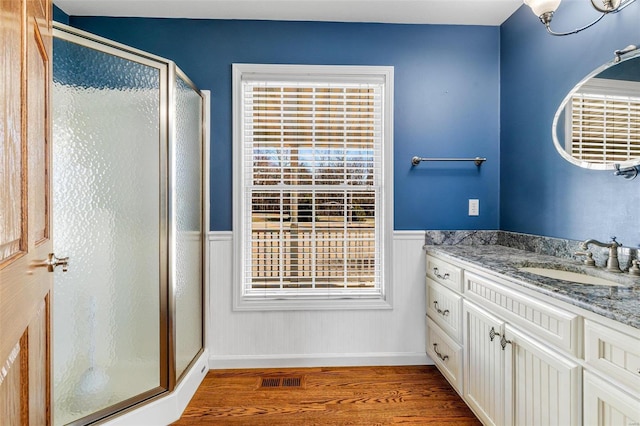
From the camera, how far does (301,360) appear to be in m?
2.35

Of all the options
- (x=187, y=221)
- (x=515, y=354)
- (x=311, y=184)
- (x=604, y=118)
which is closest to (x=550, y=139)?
(x=604, y=118)

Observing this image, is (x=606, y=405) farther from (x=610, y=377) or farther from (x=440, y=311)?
(x=440, y=311)

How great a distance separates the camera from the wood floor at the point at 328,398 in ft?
5.94

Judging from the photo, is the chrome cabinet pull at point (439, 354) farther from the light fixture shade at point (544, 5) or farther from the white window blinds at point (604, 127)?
the light fixture shade at point (544, 5)

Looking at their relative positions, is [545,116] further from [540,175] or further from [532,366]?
[532,366]

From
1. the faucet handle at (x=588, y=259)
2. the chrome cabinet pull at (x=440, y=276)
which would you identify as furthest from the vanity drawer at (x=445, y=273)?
the faucet handle at (x=588, y=259)

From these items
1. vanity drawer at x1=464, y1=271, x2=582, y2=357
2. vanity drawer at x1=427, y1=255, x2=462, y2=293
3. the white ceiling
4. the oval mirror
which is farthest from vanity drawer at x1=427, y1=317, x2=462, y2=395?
the white ceiling

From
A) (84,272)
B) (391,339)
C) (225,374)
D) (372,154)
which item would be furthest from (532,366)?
(84,272)

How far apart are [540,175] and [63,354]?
2.71 m

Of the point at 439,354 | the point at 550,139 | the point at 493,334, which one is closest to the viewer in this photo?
the point at 493,334

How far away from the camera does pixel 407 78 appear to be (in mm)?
2385

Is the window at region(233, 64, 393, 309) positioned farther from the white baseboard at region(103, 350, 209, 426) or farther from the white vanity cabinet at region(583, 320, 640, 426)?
the white vanity cabinet at region(583, 320, 640, 426)

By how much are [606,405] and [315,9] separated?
2439 millimetres

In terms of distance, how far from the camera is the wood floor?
1.81 m
